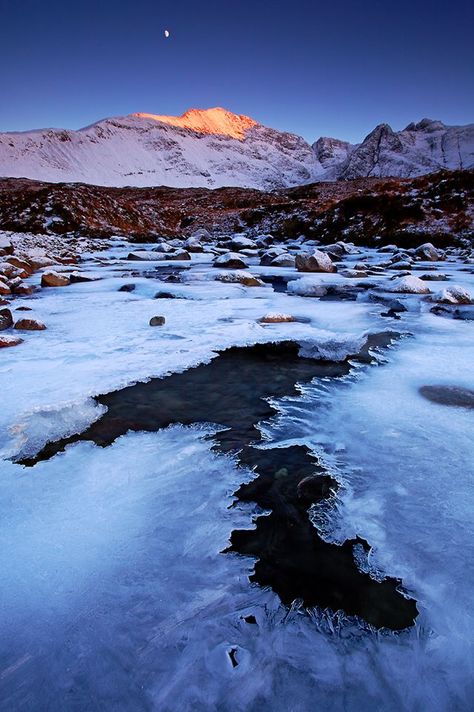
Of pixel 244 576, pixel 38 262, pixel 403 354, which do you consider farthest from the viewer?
pixel 38 262

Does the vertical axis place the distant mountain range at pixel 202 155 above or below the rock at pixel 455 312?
above

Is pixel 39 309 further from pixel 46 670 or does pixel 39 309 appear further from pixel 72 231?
pixel 72 231

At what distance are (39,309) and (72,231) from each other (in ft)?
A: 58.6

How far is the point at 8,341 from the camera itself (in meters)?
4.39

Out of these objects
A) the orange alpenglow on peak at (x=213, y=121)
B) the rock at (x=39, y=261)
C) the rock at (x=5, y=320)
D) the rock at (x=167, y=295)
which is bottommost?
the rock at (x=167, y=295)

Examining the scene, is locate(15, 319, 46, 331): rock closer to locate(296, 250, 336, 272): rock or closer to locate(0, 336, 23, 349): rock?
locate(0, 336, 23, 349): rock

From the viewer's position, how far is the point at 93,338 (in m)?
4.88

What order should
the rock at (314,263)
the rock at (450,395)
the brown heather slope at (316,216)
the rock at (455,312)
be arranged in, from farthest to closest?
the brown heather slope at (316,216) < the rock at (314,263) < the rock at (455,312) < the rock at (450,395)

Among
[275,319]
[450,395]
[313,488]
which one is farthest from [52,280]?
[313,488]

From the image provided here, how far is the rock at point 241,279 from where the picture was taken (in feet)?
31.5

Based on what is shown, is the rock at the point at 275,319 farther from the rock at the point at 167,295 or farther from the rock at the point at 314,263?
the rock at the point at 314,263

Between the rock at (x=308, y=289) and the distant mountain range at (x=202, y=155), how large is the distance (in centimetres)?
8440

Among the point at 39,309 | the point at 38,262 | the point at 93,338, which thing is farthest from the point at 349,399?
the point at 38,262

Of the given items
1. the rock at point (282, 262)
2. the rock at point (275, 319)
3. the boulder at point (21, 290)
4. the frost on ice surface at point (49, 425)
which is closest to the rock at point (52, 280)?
the boulder at point (21, 290)
